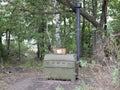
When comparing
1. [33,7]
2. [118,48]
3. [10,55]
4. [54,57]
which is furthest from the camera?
[10,55]

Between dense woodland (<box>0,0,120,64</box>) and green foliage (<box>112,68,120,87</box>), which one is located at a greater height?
dense woodland (<box>0,0,120,64</box>)

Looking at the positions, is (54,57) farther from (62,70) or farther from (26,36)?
(26,36)

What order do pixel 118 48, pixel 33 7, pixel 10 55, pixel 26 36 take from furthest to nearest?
pixel 10 55, pixel 26 36, pixel 33 7, pixel 118 48

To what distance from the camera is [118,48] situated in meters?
2.81

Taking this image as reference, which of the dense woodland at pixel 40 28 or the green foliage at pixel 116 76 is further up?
the dense woodland at pixel 40 28

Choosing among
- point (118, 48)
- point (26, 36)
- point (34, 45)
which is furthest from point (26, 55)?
point (118, 48)

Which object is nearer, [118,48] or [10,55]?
[118,48]

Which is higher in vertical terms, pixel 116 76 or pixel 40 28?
pixel 40 28

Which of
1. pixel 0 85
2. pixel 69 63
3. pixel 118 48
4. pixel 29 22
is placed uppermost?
pixel 29 22

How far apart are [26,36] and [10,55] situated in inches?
67.2

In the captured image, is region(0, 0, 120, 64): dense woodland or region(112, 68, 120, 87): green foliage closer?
region(112, 68, 120, 87): green foliage

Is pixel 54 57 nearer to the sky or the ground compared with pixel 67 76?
nearer to the sky

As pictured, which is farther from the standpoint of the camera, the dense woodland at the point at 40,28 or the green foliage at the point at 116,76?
the dense woodland at the point at 40,28

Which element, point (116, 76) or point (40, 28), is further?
point (40, 28)
